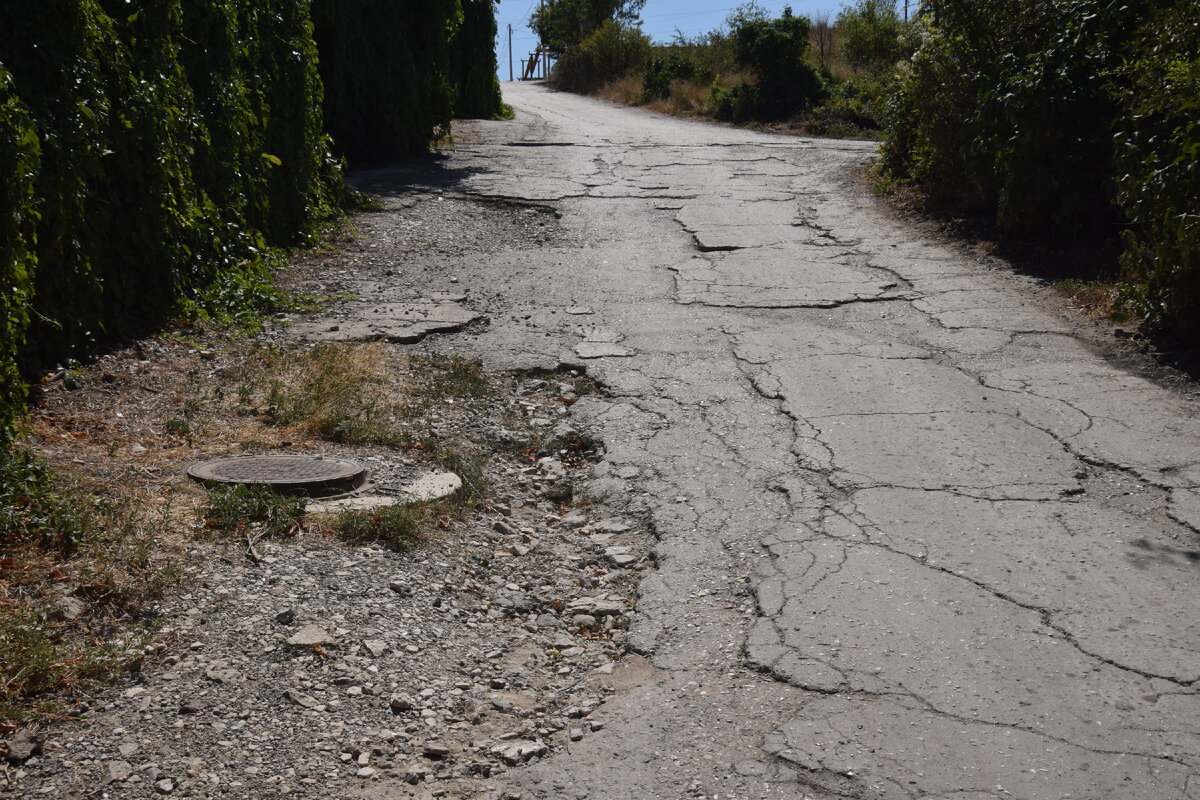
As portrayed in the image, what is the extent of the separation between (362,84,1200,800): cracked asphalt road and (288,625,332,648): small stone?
2.94 ft

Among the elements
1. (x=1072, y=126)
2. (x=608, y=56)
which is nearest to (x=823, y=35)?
(x=608, y=56)

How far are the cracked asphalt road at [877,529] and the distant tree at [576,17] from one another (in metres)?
37.8

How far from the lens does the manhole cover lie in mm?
4250

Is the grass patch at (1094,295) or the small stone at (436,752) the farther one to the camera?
the grass patch at (1094,295)

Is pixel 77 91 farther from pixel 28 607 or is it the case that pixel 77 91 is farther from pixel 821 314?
pixel 821 314

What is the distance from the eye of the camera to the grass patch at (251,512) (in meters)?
3.88

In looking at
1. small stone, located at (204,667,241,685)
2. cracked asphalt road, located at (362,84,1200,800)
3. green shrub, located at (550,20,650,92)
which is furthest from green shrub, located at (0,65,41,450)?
green shrub, located at (550,20,650,92)

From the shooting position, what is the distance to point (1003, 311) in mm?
7215

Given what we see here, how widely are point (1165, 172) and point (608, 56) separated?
3206cm

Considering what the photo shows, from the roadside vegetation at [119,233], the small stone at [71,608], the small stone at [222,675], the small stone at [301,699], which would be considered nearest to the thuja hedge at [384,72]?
the roadside vegetation at [119,233]

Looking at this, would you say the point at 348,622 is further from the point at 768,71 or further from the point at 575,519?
the point at 768,71

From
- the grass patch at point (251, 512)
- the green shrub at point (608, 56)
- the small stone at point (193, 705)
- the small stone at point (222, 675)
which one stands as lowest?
the small stone at point (193, 705)

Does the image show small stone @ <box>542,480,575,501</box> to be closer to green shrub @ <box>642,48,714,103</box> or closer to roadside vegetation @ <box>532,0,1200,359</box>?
roadside vegetation @ <box>532,0,1200,359</box>

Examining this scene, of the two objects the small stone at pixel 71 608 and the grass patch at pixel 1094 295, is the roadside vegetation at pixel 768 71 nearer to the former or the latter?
the grass patch at pixel 1094 295
